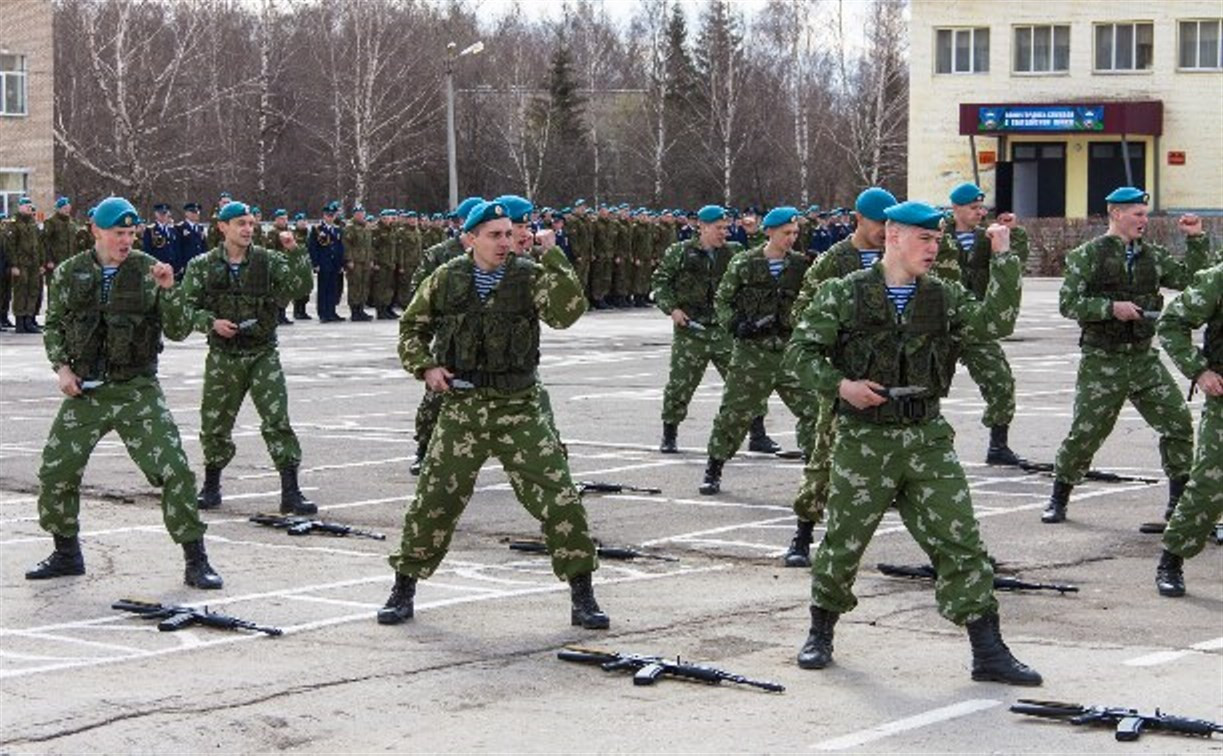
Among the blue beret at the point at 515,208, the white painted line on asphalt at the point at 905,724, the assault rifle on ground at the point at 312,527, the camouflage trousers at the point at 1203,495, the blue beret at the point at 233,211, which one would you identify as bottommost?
the white painted line on asphalt at the point at 905,724

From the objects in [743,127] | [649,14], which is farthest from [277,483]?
[649,14]

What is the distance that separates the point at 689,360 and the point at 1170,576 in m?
7.31

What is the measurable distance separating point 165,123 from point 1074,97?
1085 inches

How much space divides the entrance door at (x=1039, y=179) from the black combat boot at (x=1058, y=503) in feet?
189

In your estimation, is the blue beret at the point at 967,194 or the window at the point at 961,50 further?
the window at the point at 961,50

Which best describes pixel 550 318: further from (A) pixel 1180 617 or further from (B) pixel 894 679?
(A) pixel 1180 617

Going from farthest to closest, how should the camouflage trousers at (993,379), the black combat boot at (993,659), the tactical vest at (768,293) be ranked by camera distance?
the camouflage trousers at (993,379) < the tactical vest at (768,293) < the black combat boot at (993,659)

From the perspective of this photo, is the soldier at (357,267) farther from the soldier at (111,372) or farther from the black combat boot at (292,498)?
the soldier at (111,372)

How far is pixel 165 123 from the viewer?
71.6m

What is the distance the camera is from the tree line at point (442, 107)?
2891 inches

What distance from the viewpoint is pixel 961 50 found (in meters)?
73.9

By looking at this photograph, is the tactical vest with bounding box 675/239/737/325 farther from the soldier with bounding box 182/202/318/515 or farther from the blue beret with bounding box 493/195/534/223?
the blue beret with bounding box 493/195/534/223

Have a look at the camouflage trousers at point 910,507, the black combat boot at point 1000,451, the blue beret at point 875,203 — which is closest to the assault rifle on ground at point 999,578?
the blue beret at point 875,203

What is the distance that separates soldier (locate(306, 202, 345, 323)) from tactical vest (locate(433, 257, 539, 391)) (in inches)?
1141
